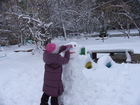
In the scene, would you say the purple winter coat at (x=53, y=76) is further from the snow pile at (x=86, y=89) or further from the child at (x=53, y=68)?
the snow pile at (x=86, y=89)

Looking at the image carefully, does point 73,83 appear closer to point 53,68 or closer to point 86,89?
point 86,89

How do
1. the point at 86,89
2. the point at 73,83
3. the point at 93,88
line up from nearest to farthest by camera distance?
1. the point at 73,83
2. the point at 86,89
3. the point at 93,88

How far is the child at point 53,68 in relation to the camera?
2.57 m

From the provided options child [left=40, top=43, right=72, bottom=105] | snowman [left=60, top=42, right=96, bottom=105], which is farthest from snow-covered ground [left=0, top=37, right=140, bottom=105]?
child [left=40, top=43, right=72, bottom=105]

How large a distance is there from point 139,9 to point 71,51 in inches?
965

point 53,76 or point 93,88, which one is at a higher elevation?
point 53,76

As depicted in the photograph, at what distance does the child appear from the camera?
8.42ft

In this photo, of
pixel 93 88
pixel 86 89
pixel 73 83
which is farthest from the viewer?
pixel 93 88

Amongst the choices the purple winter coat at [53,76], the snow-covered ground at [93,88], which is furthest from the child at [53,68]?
the snow-covered ground at [93,88]

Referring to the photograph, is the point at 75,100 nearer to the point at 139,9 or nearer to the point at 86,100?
the point at 86,100

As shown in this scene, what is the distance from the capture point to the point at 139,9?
76.9 feet

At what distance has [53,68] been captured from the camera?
2.67 m

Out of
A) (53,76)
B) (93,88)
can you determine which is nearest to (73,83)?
(53,76)

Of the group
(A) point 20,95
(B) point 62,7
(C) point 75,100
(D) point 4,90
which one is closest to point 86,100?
(C) point 75,100
